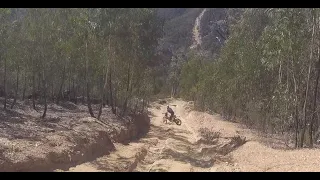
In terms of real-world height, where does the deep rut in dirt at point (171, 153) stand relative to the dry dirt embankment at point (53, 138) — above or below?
below

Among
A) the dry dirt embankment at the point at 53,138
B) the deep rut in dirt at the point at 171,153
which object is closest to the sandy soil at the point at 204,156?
the deep rut in dirt at the point at 171,153

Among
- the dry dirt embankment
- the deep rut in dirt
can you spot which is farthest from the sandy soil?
the dry dirt embankment

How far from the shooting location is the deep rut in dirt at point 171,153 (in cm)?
1648

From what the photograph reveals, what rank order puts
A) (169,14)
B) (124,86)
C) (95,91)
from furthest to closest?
(169,14), (95,91), (124,86)

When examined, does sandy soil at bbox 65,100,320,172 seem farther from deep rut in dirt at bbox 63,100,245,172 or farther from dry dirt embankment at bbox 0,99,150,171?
dry dirt embankment at bbox 0,99,150,171

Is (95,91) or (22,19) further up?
(22,19)

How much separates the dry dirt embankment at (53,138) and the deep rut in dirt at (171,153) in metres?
0.66

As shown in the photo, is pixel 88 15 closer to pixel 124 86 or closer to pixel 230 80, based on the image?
pixel 124 86

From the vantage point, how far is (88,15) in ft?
86.9

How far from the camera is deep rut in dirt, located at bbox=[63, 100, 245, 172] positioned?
1648cm

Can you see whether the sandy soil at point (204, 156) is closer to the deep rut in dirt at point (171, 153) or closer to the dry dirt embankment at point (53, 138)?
the deep rut in dirt at point (171, 153)

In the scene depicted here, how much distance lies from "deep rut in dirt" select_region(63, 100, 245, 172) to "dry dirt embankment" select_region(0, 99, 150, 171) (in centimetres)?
66

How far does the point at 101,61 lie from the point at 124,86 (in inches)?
167
